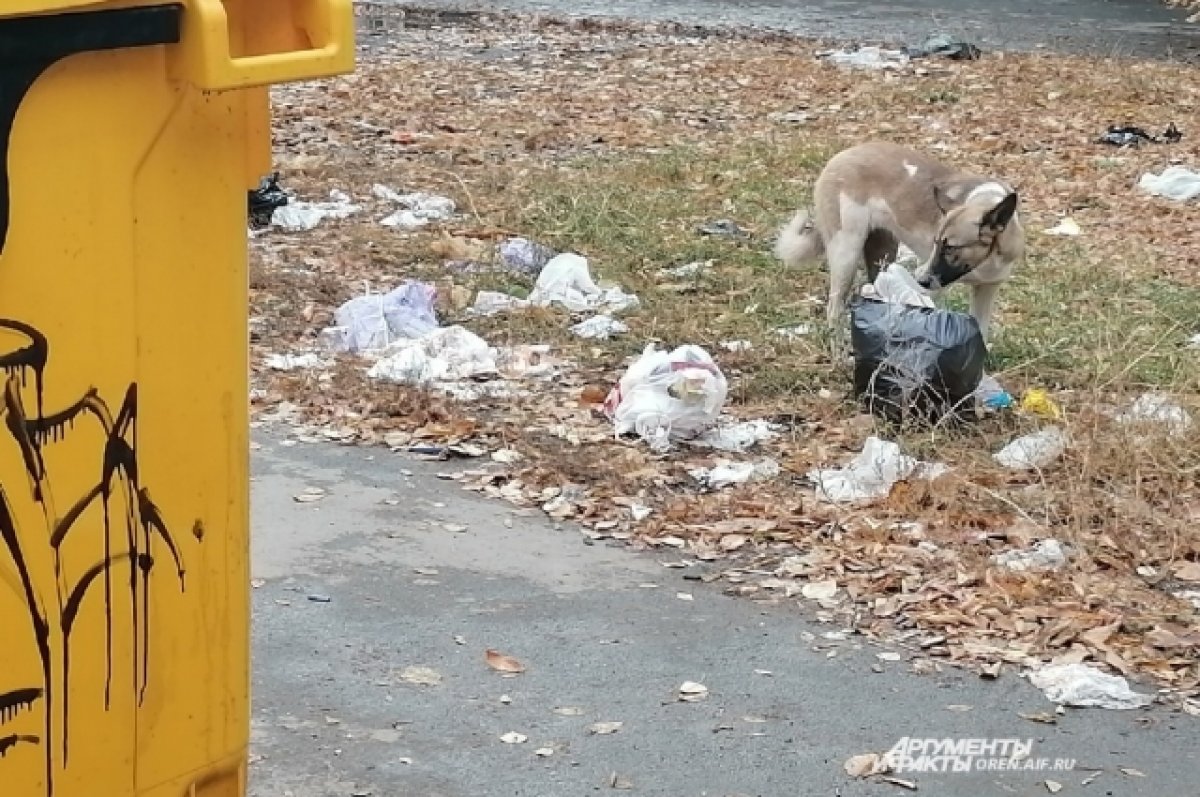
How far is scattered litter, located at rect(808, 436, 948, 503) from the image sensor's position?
614 cm

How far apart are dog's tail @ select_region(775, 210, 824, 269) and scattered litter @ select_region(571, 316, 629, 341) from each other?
3.51 ft

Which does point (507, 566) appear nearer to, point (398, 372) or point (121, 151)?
point (398, 372)

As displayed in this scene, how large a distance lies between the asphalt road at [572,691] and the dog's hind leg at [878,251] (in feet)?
10.5

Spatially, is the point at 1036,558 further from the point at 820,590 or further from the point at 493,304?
the point at 493,304

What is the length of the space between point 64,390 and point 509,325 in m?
5.52

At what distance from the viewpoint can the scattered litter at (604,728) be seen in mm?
4543

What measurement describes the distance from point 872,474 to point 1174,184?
6223 mm

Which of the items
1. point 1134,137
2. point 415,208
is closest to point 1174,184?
point 1134,137

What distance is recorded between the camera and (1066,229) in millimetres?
10555

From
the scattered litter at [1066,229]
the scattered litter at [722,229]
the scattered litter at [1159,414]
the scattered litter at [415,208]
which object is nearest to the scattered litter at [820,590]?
the scattered litter at [1159,414]

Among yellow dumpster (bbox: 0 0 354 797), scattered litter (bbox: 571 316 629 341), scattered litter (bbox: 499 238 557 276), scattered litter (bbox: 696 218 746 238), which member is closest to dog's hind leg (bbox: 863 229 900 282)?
scattered litter (bbox: 571 316 629 341)

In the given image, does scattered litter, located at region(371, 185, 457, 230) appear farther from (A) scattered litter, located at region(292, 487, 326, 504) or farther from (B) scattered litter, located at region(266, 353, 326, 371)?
(A) scattered litter, located at region(292, 487, 326, 504)

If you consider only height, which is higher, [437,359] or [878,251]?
[878,251]

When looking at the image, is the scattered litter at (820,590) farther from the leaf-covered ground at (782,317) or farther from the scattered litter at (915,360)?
the scattered litter at (915,360)
